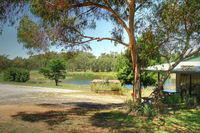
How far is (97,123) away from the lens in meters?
6.50

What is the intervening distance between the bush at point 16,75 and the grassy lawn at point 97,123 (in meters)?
17.0

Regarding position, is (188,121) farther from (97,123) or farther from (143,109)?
(97,123)

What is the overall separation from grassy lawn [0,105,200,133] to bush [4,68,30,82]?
17.0 m

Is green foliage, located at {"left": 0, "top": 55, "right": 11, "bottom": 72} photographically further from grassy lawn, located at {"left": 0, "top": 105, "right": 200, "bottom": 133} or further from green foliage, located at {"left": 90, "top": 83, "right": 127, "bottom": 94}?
grassy lawn, located at {"left": 0, "top": 105, "right": 200, "bottom": 133}

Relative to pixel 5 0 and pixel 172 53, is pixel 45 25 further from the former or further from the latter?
pixel 172 53

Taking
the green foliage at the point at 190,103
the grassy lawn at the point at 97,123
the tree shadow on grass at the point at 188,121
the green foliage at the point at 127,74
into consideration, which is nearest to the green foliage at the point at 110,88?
the green foliage at the point at 127,74

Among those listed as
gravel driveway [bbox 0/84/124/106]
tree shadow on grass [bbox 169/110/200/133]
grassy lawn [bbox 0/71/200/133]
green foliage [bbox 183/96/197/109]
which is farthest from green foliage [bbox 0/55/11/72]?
tree shadow on grass [bbox 169/110/200/133]

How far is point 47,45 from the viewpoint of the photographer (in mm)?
8289

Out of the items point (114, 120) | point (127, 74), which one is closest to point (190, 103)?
point (114, 120)

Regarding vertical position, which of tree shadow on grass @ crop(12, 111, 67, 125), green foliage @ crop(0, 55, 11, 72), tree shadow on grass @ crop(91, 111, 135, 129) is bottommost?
tree shadow on grass @ crop(91, 111, 135, 129)

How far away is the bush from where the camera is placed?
2311 cm

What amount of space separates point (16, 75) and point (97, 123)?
1945 centimetres

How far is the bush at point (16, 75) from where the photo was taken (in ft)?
75.8

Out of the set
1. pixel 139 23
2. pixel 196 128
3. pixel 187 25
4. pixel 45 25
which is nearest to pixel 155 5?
pixel 139 23
